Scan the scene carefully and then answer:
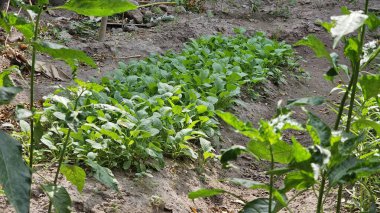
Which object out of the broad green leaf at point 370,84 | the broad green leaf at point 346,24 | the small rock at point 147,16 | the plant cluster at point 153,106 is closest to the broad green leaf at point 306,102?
the broad green leaf at point 370,84

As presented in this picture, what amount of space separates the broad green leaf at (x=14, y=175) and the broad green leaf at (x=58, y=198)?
0.77 ft

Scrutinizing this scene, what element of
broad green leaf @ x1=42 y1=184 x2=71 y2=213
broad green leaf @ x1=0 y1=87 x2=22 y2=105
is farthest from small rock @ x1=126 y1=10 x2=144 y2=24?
broad green leaf @ x1=0 y1=87 x2=22 y2=105

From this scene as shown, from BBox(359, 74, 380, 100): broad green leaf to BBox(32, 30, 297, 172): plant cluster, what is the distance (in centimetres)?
83

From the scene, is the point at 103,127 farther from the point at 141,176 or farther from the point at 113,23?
the point at 113,23

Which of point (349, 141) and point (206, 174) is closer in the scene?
point (349, 141)

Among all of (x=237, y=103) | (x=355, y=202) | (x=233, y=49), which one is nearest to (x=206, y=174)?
(x=355, y=202)

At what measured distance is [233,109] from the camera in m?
5.65

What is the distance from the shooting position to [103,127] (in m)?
3.80

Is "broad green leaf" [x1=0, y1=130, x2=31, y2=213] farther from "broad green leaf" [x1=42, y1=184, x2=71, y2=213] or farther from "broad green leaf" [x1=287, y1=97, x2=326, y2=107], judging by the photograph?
"broad green leaf" [x1=287, y1=97, x2=326, y2=107]

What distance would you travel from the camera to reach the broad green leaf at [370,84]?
1.59 m

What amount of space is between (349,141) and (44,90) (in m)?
4.22

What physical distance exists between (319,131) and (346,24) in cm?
34

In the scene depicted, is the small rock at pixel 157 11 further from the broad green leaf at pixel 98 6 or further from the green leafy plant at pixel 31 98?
the broad green leaf at pixel 98 6

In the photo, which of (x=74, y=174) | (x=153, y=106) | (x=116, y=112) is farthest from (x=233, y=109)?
(x=74, y=174)
